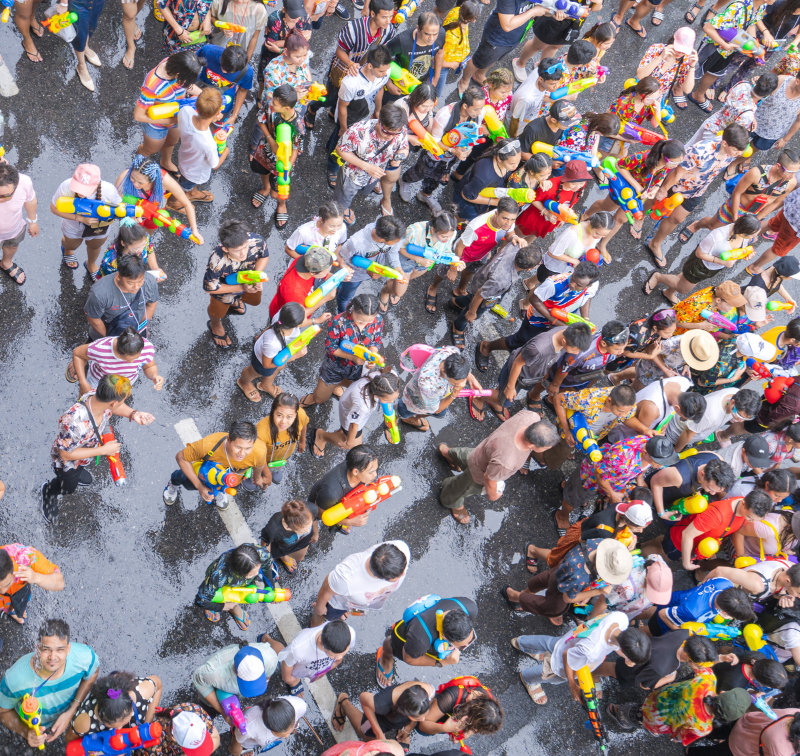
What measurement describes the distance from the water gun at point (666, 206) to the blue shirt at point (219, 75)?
17.1 feet

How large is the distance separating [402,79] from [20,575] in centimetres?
639

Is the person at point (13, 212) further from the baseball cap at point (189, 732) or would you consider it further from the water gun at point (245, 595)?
the baseball cap at point (189, 732)

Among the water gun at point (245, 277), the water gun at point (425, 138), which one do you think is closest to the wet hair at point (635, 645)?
the water gun at point (245, 277)

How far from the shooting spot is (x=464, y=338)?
26.2ft

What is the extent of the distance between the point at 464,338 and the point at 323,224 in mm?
2333

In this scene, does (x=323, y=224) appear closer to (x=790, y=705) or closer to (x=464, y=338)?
(x=464, y=338)

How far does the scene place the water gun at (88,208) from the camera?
5.57 m

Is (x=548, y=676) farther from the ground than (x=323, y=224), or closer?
closer

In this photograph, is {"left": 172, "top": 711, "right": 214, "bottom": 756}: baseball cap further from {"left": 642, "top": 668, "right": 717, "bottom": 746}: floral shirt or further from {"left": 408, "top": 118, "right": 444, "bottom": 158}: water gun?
{"left": 408, "top": 118, "right": 444, "bottom": 158}: water gun

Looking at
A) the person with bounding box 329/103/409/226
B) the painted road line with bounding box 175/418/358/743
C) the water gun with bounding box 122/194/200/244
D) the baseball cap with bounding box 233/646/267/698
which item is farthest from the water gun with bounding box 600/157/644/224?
the baseball cap with bounding box 233/646/267/698

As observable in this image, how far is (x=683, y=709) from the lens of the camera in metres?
5.52

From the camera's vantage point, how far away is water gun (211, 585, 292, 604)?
4887 millimetres

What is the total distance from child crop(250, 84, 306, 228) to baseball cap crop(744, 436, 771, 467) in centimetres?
528

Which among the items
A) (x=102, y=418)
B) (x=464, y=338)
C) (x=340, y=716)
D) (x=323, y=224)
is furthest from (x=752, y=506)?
(x=102, y=418)
